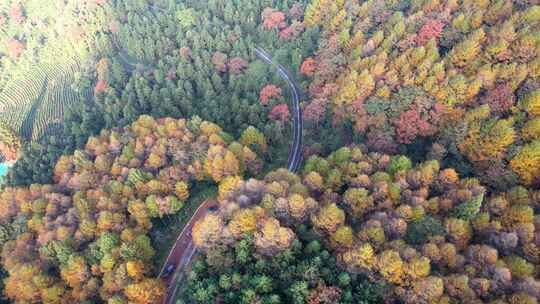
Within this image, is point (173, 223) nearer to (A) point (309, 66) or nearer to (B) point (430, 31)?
(A) point (309, 66)

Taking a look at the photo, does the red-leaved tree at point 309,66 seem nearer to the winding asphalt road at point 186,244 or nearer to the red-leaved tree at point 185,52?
the winding asphalt road at point 186,244

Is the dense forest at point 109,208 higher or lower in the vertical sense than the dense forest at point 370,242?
lower

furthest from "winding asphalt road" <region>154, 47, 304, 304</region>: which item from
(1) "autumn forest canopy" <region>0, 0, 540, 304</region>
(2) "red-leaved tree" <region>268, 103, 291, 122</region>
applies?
(2) "red-leaved tree" <region>268, 103, 291, 122</region>

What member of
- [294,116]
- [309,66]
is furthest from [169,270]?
[309,66]

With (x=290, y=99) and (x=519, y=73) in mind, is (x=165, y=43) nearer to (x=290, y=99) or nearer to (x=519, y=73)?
(x=290, y=99)

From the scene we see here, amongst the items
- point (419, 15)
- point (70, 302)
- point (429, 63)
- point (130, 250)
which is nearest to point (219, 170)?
point (130, 250)

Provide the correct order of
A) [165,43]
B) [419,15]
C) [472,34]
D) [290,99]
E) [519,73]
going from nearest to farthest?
1. [519,73]
2. [472,34]
3. [419,15]
4. [290,99]
5. [165,43]

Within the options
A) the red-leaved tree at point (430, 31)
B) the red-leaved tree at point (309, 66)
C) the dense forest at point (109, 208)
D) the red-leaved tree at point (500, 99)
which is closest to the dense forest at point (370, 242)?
the dense forest at point (109, 208)
